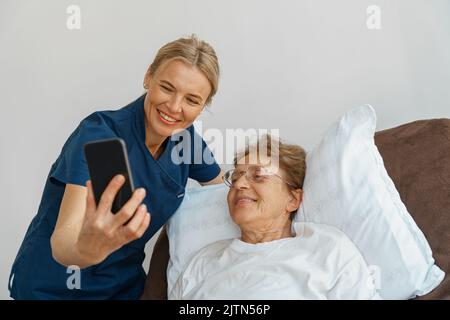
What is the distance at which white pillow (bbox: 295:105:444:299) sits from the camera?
1330mm

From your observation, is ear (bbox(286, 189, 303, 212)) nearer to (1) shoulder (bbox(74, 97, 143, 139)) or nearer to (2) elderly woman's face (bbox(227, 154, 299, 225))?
(2) elderly woman's face (bbox(227, 154, 299, 225))

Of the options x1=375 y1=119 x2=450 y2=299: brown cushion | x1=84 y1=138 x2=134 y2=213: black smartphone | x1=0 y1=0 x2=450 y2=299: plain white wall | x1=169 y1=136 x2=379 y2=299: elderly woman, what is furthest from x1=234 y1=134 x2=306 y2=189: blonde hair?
x1=84 y1=138 x2=134 y2=213: black smartphone

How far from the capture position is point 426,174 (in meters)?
1.46

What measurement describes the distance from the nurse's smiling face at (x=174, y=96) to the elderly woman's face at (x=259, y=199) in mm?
220

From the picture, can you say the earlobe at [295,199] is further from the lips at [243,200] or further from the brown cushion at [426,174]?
the brown cushion at [426,174]

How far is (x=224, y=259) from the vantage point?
143 cm

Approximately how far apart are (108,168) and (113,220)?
92mm

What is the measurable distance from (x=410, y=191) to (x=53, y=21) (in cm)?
142

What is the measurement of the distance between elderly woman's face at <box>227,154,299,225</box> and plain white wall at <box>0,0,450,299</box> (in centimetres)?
58

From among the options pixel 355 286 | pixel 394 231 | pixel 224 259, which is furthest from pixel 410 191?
pixel 224 259

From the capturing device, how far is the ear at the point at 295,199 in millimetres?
1514

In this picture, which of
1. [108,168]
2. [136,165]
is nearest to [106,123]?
[136,165]

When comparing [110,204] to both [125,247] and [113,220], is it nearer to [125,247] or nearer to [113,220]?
[113,220]

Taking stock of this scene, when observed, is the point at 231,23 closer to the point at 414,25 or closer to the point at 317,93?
the point at 317,93
